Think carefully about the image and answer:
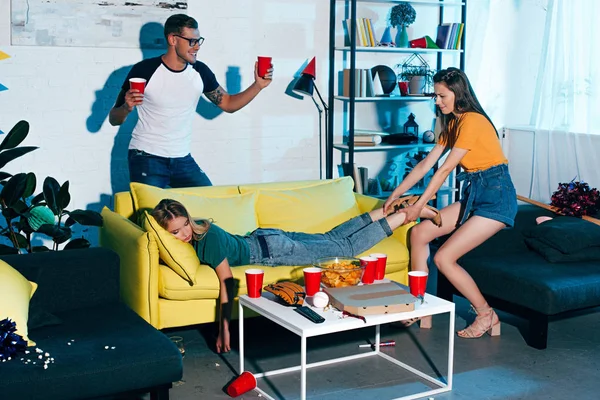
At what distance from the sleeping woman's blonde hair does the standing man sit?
0.86 meters

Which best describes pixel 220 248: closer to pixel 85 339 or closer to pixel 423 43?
pixel 85 339

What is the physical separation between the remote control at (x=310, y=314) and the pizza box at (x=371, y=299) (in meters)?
0.12

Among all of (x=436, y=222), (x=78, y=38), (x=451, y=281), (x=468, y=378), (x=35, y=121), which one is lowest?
(x=468, y=378)

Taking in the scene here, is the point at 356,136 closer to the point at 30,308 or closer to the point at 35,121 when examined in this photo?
the point at 35,121

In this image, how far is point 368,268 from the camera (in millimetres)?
3629

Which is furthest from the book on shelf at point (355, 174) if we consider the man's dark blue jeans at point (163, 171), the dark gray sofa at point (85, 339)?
the dark gray sofa at point (85, 339)

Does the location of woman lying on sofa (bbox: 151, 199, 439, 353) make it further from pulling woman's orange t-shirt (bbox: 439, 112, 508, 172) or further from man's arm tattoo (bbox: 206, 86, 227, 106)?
man's arm tattoo (bbox: 206, 86, 227, 106)

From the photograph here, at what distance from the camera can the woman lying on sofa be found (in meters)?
3.85

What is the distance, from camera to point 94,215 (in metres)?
4.21

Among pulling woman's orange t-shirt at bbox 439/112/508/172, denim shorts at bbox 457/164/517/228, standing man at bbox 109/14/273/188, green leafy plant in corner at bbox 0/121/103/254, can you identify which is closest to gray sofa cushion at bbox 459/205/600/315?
denim shorts at bbox 457/164/517/228

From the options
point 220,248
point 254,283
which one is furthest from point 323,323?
point 220,248

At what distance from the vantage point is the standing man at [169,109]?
4.59 metres

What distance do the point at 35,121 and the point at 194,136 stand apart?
105cm

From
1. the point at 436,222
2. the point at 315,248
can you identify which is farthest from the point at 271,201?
the point at 436,222
